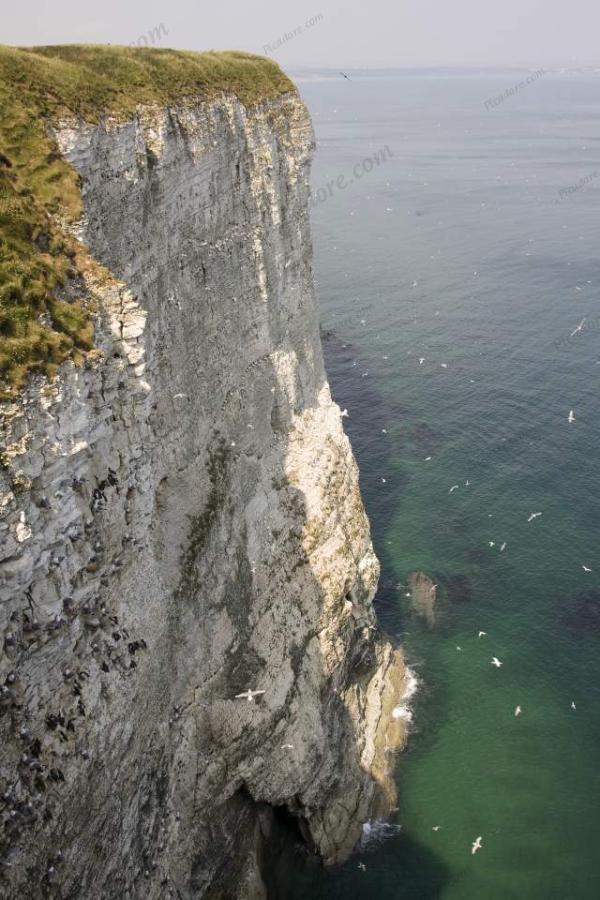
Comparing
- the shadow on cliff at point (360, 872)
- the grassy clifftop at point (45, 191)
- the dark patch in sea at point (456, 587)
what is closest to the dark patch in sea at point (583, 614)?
the dark patch in sea at point (456, 587)

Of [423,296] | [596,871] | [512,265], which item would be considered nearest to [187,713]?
[596,871]

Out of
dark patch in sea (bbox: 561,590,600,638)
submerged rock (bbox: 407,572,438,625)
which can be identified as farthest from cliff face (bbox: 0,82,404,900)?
dark patch in sea (bbox: 561,590,600,638)

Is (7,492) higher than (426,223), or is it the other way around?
(7,492)

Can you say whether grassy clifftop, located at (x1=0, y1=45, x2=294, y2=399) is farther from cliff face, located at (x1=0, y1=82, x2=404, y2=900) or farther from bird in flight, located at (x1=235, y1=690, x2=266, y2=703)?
bird in flight, located at (x1=235, y1=690, x2=266, y2=703)

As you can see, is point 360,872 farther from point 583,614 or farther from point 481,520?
point 481,520

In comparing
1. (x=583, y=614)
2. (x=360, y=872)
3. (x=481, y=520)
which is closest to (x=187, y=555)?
(x=360, y=872)

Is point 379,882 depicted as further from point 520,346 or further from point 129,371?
point 520,346
